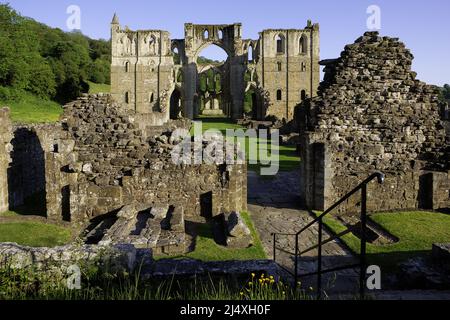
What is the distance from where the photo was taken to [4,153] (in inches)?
464

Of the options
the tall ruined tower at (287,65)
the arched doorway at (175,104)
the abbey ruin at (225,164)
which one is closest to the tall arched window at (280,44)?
the tall ruined tower at (287,65)

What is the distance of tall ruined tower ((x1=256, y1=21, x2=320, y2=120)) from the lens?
52531 mm

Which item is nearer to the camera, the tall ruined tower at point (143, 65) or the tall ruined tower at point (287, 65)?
the tall ruined tower at point (287, 65)

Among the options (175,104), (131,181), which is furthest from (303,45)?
(131,181)

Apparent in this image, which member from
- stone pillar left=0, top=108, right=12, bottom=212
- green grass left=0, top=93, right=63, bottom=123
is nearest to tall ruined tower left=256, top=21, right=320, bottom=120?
green grass left=0, top=93, right=63, bottom=123

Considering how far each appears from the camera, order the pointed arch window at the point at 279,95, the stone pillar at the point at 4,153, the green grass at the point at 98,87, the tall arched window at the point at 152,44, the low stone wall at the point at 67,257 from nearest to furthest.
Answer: the low stone wall at the point at 67,257, the stone pillar at the point at 4,153, the pointed arch window at the point at 279,95, the tall arched window at the point at 152,44, the green grass at the point at 98,87

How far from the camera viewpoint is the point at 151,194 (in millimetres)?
11430

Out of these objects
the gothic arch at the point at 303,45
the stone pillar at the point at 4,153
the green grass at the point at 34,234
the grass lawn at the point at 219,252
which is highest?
the gothic arch at the point at 303,45

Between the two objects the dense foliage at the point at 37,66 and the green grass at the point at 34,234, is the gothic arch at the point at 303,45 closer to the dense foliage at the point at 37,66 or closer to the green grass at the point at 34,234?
the dense foliage at the point at 37,66

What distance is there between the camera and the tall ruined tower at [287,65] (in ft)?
172

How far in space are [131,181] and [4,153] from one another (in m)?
3.63

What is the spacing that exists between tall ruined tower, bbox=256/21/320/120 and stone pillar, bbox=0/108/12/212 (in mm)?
42156

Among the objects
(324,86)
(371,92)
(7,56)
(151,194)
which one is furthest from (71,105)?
(7,56)
